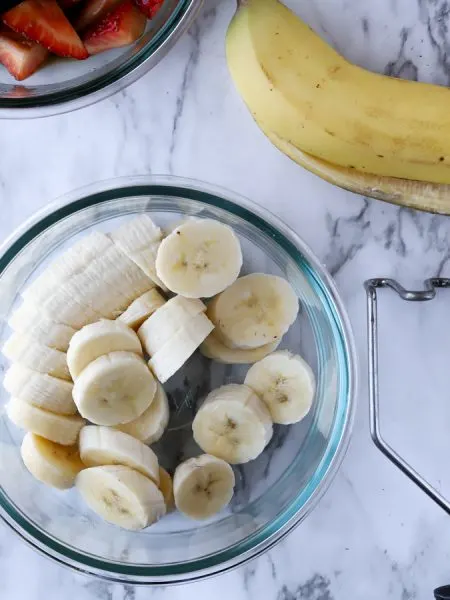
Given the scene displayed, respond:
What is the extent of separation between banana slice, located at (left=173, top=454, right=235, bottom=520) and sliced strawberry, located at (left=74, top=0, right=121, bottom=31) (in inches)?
19.4

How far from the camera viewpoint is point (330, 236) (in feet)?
3.25

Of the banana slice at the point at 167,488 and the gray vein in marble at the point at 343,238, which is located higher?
the gray vein in marble at the point at 343,238

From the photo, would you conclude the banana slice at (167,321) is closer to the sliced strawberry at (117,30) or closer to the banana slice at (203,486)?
the banana slice at (203,486)

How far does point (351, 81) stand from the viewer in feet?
2.91

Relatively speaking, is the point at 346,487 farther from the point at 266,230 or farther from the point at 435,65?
the point at 435,65

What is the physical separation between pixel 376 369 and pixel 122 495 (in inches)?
12.7

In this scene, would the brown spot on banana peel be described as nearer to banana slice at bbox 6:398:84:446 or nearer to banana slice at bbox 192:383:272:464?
banana slice at bbox 192:383:272:464

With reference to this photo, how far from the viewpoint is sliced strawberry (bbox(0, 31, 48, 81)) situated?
0.86m

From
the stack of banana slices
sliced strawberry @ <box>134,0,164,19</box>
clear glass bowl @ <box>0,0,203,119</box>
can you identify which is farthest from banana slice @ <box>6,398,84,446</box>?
sliced strawberry @ <box>134,0,164,19</box>

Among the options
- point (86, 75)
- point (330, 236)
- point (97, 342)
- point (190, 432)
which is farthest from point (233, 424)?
point (86, 75)

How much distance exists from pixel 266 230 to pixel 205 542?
1.17ft

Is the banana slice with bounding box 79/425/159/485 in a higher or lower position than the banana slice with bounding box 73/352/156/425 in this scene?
lower

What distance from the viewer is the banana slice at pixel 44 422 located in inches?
33.4

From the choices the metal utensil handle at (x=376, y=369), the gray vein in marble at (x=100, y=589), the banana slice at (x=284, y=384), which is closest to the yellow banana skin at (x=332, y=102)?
the metal utensil handle at (x=376, y=369)
